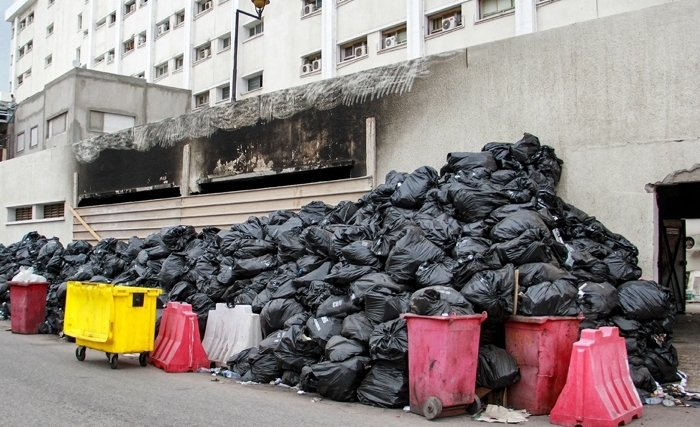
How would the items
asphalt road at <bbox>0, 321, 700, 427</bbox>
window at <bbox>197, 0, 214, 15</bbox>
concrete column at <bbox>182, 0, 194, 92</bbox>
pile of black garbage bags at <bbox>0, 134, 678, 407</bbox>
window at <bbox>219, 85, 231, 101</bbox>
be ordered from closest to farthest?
asphalt road at <bbox>0, 321, 700, 427</bbox> < pile of black garbage bags at <bbox>0, 134, 678, 407</bbox> < window at <bbox>219, 85, 231, 101</bbox> < window at <bbox>197, 0, 214, 15</bbox> < concrete column at <bbox>182, 0, 194, 92</bbox>

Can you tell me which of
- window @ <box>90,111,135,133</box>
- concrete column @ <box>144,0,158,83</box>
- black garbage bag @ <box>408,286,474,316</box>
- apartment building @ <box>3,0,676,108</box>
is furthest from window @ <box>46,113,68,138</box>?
black garbage bag @ <box>408,286,474,316</box>

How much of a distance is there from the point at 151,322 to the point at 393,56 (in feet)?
49.3

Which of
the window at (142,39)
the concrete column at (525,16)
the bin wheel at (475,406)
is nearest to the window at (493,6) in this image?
the concrete column at (525,16)

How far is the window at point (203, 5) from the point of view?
30.0m

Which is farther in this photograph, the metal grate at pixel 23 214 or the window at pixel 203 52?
the window at pixel 203 52

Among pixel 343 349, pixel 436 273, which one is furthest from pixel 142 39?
pixel 343 349

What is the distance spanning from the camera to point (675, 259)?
1338cm

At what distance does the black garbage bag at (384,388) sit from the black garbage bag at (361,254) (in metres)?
1.41

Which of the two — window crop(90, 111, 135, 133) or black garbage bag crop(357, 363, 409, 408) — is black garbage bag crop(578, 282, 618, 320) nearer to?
black garbage bag crop(357, 363, 409, 408)

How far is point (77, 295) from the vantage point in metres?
8.21

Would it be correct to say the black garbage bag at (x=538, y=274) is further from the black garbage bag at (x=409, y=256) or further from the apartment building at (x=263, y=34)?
the apartment building at (x=263, y=34)

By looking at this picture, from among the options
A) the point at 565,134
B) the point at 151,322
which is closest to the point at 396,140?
the point at 565,134

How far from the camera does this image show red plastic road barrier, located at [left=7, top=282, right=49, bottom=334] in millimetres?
10773

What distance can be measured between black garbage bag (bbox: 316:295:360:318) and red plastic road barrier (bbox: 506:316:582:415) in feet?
5.74
